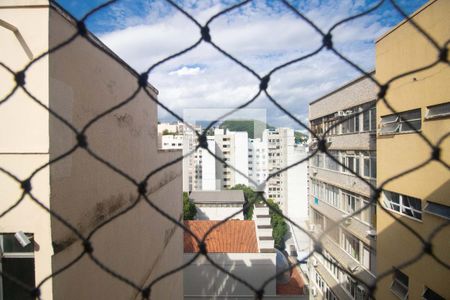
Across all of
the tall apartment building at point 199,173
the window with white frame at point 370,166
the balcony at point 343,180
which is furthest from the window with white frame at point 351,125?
the tall apartment building at point 199,173

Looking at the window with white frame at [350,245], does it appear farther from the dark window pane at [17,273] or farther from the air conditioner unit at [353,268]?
the dark window pane at [17,273]

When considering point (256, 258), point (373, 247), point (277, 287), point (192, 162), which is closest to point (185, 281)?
point (256, 258)

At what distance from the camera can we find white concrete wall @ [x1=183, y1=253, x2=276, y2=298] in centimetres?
621

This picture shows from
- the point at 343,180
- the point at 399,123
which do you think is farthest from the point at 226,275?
the point at 399,123

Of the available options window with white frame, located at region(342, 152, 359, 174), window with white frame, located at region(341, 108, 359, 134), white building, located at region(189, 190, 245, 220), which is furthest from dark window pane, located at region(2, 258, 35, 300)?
white building, located at region(189, 190, 245, 220)

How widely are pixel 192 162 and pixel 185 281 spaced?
7982 mm

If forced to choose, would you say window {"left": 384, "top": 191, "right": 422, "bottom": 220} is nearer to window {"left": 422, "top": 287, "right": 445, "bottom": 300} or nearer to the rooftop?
window {"left": 422, "top": 287, "right": 445, "bottom": 300}

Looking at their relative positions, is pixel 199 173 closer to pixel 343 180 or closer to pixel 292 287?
pixel 292 287

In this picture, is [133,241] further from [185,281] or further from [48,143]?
[185,281]

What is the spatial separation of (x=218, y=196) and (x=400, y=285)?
1250 centimetres

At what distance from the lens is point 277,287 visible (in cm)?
663

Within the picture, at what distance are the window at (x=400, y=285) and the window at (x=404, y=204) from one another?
0.75m

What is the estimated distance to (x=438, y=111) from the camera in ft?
8.62

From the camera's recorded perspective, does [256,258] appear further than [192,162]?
No
